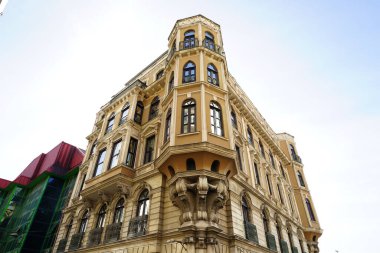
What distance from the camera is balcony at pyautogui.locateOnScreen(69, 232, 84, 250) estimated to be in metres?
16.5

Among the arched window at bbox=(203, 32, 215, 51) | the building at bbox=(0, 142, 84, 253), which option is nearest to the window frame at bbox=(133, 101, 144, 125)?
the arched window at bbox=(203, 32, 215, 51)

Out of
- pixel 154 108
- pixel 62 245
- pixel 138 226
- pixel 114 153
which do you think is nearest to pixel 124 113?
pixel 154 108

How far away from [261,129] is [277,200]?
7452 millimetres

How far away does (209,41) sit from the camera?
62.2ft

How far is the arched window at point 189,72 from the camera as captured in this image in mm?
16375

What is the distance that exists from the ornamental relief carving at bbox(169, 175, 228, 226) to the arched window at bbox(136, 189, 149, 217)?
8.94 feet

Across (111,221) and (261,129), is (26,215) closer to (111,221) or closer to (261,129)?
(111,221)

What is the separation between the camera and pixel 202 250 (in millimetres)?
10289

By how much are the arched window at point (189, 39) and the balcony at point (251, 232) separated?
524 inches

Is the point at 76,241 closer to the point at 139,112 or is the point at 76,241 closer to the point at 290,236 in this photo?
the point at 139,112

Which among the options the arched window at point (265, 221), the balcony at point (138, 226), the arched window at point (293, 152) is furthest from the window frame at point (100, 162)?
the arched window at point (293, 152)

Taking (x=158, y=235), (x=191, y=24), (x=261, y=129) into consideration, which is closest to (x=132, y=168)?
(x=158, y=235)

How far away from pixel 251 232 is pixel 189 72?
37.2ft

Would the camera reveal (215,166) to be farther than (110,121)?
No
